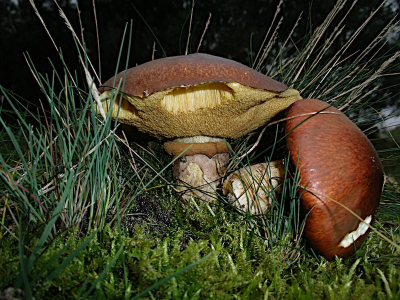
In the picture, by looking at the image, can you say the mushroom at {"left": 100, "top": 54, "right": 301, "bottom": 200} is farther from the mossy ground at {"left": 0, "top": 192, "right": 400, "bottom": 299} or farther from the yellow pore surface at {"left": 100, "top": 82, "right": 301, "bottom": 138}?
the mossy ground at {"left": 0, "top": 192, "right": 400, "bottom": 299}

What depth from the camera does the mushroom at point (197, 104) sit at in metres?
0.96

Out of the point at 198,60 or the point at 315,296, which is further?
the point at 198,60

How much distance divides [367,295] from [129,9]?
4830mm

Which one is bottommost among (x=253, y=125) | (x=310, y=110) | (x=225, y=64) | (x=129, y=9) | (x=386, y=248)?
(x=386, y=248)

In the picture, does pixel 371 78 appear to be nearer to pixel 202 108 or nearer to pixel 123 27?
pixel 202 108

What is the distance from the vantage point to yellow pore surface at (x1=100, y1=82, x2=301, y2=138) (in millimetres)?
1038

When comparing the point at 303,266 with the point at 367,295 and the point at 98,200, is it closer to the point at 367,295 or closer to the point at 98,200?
the point at 367,295

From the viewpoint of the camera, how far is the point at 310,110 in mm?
1102

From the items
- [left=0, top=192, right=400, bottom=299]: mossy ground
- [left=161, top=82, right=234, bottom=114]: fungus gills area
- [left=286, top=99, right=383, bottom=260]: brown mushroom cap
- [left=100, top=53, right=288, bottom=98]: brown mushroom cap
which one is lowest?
[left=0, top=192, right=400, bottom=299]: mossy ground

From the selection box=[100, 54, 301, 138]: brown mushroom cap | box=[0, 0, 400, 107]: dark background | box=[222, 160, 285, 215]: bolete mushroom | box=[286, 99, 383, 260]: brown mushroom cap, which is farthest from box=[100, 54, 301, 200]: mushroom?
box=[0, 0, 400, 107]: dark background

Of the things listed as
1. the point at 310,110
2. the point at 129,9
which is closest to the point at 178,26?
the point at 129,9

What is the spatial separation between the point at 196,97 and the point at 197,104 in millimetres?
29

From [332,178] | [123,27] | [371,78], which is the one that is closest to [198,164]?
[332,178]

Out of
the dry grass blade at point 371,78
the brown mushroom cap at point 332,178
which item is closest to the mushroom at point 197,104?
the brown mushroom cap at point 332,178
